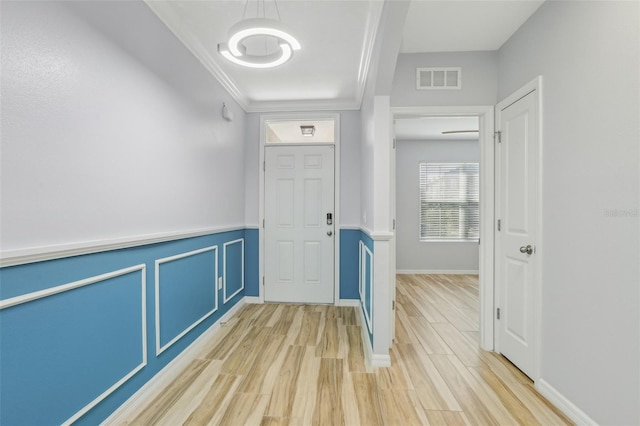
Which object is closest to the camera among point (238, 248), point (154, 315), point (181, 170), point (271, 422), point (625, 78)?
point (625, 78)

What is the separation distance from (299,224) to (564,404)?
286cm

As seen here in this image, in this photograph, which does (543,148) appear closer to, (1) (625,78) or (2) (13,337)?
(1) (625,78)

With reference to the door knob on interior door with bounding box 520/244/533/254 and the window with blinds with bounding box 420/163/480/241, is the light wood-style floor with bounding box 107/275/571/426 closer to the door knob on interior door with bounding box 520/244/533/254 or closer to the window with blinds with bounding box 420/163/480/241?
the door knob on interior door with bounding box 520/244/533/254

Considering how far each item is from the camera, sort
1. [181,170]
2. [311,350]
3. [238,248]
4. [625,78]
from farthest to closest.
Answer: [238,248]
[311,350]
[181,170]
[625,78]

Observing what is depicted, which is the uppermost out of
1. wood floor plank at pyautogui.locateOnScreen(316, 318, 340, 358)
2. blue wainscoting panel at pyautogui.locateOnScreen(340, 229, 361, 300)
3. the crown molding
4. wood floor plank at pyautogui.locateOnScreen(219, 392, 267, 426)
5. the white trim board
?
the crown molding

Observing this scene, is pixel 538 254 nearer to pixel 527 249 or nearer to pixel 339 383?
pixel 527 249

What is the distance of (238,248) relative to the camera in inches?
142

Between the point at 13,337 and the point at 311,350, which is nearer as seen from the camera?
the point at 13,337

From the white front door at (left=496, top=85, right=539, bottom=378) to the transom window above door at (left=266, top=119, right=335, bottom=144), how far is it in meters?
2.04

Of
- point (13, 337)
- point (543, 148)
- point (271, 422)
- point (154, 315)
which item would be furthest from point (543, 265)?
point (13, 337)

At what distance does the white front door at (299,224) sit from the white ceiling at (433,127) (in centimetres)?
152

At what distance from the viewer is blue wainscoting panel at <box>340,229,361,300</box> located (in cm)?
376

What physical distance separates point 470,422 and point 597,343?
79 centimetres

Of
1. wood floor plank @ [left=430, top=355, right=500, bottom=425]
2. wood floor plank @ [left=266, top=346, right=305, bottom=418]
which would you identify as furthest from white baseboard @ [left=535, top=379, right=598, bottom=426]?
wood floor plank @ [left=266, top=346, right=305, bottom=418]
